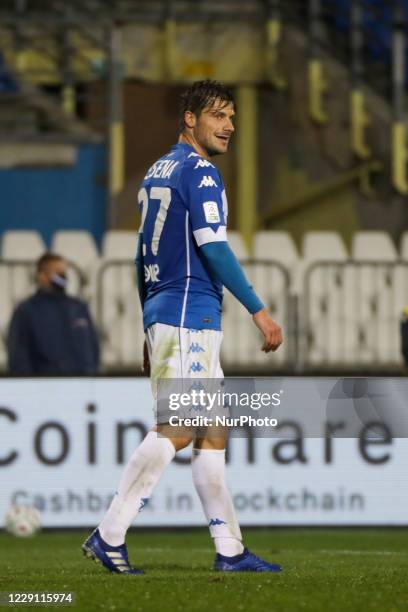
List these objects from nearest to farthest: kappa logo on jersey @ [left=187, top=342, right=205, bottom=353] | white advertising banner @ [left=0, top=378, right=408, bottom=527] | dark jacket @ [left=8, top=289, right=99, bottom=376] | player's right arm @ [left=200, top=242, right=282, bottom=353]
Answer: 1. player's right arm @ [left=200, top=242, right=282, bottom=353]
2. kappa logo on jersey @ [left=187, top=342, right=205, bottom=353]
3. white advertising banner @ [left=0, top=378, right=408, bottom=527]
4. dark jacket @ [left=8, top=289, right=99, bottom=376]

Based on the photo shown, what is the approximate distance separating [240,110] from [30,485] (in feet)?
32.9

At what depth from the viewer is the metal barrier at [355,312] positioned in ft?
47.3

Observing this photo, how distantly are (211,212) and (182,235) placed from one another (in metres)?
0.18

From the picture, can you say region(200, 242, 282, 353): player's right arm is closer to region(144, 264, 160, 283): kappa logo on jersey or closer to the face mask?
region(144, 264, 160, 283): kappa logo on jersey

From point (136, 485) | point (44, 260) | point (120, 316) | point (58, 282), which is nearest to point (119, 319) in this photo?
point (120, 316)

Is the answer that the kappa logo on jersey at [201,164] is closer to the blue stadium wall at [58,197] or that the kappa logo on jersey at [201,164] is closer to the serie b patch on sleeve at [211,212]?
the serie b patch on sleeve at [211,212]

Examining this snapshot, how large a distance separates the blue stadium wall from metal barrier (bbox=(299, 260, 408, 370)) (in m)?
4.57

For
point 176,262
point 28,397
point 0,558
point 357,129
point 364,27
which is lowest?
point 0,558

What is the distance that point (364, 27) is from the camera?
19.1 m

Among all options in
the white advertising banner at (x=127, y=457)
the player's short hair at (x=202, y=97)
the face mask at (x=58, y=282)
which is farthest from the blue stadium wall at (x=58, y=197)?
the player's short hair at (x=202, y=97)

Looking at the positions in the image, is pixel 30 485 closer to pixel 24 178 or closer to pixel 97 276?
pixel 97 276

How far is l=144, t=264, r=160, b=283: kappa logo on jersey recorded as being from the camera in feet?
22.5

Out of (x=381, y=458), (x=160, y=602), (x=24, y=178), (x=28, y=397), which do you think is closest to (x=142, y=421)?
(x=28, y=397)

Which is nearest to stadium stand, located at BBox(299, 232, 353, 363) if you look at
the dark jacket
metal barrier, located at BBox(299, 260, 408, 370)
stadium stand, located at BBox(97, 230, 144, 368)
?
metal barrier, located at BBox(299, 260, 408, 370)
